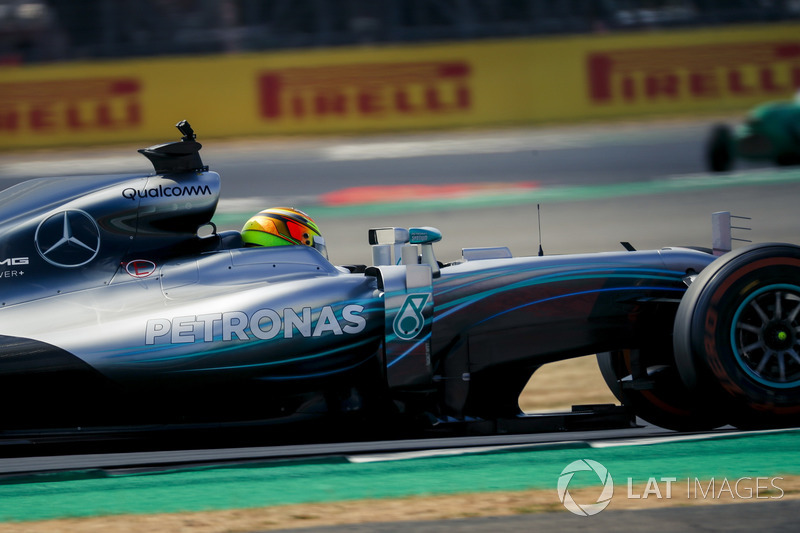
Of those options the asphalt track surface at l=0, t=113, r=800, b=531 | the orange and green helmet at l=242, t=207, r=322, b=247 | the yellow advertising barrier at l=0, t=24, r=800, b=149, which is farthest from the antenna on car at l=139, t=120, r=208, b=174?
the yellow advertising barrier at l=0, t=24, r=800, b=149

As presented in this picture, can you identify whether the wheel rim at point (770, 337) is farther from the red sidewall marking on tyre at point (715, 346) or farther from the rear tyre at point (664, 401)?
the rear tyre at point (664, 401)

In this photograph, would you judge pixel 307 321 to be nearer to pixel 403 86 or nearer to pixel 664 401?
pixel 664 401

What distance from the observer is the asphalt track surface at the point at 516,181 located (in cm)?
1180

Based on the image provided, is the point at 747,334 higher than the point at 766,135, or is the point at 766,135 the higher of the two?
the point at 766,135

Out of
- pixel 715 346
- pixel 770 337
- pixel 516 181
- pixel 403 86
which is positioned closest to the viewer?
pixel 715 346

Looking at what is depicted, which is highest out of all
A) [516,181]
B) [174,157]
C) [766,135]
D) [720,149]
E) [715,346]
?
[174,157]

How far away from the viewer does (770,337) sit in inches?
195

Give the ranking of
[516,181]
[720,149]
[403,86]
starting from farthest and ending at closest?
[403,86] < [516,181] < [720,149]

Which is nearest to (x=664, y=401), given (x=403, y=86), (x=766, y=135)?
(x=766, y=135)

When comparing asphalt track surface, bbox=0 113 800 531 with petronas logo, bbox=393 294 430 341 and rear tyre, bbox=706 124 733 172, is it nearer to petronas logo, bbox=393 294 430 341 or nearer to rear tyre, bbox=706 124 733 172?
rear tyre, bbox=706 124 733 172

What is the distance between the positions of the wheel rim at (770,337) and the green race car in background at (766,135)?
9092mm

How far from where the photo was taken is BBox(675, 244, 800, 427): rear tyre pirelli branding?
4.85m

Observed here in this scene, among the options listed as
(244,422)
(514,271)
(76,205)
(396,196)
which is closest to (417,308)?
(514,271)

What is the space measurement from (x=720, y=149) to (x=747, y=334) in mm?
9579
